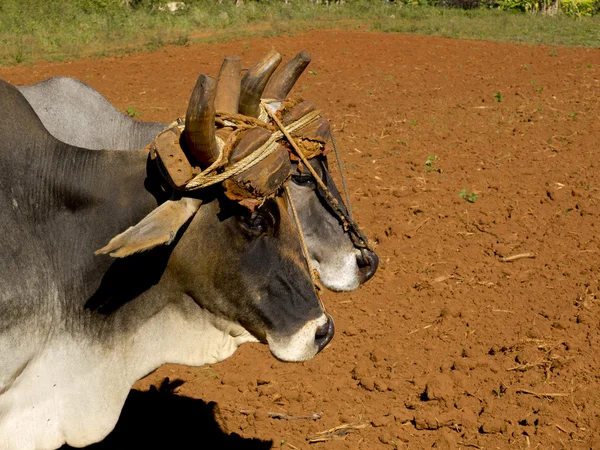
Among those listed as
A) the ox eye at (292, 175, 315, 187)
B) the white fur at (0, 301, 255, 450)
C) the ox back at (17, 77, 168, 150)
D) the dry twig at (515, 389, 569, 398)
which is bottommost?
the dry twig at (515, 389, 569, 398)

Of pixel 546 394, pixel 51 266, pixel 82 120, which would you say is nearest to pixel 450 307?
pixel 546 394

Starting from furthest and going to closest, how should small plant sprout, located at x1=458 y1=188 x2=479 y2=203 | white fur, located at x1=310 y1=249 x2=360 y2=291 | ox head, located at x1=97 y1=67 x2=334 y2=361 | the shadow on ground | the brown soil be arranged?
small plant sprout, located at x1=458 y1=188 x2=479 y2=203
the brown soil
the shadow on ground
white fur, located at x1=310 y1=249 x2=360 y2=291
ox head, located at x1=97 y1=67 x2=334 y2=361

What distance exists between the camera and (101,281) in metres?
2.76

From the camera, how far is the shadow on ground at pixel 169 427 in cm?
446

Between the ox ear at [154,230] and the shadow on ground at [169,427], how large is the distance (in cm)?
226

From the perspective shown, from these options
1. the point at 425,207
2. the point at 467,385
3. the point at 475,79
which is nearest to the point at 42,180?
the point at 467,385

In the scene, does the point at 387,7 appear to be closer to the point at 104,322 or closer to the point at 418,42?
the point at 418,42

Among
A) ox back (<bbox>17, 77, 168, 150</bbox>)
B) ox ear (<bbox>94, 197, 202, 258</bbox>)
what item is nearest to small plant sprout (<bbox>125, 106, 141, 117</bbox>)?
ox back (<bbox>17, 77, 168, 150</bbox>)

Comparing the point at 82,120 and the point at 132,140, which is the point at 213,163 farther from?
the point at 82,120

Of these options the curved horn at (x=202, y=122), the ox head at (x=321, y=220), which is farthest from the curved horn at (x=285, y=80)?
the curved horn at (x=202, y=122)

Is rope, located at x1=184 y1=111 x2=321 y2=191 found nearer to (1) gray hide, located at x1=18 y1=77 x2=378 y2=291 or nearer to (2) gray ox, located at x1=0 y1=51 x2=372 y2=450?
(2) gray ox, located at x1=0 y1=51 x2=372 y2=450

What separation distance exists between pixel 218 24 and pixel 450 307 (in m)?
17.6

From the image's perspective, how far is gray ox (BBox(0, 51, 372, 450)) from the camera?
2662mm

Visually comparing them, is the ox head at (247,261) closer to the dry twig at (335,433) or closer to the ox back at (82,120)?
the ox back at (82,120)
